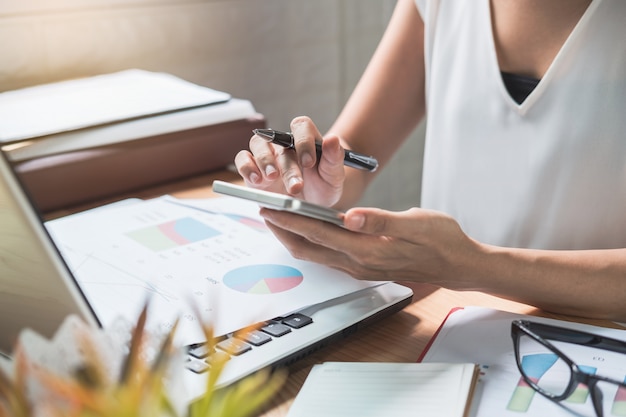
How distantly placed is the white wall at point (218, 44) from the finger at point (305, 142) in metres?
0.68

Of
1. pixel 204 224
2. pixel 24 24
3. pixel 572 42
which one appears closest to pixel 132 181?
pixel 204 224

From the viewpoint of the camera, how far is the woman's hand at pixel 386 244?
0.64m

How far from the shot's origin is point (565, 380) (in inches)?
23.0

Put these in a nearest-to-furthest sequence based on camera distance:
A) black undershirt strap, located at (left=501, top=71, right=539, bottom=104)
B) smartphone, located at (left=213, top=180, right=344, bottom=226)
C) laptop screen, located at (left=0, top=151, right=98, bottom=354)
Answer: laptop screen, located at (left=0, top=151, right=98, bottom=354), smartphone, located at (left=213, top=180, right=344, bottom=226), black undershirt strap, located at (left=501, top=71, right=539, bottom=104)

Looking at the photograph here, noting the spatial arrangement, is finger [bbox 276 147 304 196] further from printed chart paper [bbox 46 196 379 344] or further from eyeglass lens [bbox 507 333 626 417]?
eyeglass lens [bbox 507 333 626 417]

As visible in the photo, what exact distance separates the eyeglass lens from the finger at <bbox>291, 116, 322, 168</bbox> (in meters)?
0.33

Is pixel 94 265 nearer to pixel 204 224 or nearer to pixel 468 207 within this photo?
pixel 204 224

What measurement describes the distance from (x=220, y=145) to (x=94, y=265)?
1.50 feet

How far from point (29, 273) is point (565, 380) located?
1.39 feet

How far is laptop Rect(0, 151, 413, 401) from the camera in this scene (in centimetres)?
46

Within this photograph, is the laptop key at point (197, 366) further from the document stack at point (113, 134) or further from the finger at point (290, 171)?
the document stack at point (113, 134)

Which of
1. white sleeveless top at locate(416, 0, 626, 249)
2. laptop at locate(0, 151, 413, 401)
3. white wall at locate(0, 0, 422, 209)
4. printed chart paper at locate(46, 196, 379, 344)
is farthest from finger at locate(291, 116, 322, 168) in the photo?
white wall at locate(0, 0, 422, 209)

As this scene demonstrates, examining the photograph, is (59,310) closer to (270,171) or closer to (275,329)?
(275,329)

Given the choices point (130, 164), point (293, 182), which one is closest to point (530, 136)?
point (293, 182)
